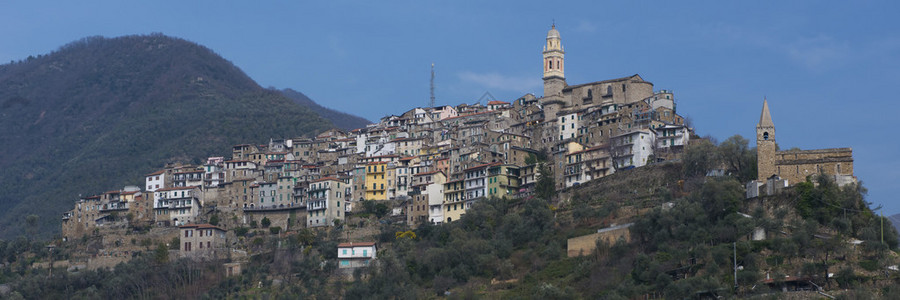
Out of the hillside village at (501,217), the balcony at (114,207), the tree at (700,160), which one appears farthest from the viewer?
the balcony at (114,207)

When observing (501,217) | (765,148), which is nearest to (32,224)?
(501,217)

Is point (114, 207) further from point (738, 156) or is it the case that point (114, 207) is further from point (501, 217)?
point (738, 156)

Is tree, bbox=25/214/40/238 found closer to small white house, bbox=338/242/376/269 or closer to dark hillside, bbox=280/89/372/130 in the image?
small white house, bbox=338/242/376/269

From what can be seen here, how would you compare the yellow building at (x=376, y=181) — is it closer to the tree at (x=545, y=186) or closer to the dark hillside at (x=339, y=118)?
the tree at (x=545, y=186)

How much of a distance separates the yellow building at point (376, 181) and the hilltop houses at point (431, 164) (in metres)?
0.06

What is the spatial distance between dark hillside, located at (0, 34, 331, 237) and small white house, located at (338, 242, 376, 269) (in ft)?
124

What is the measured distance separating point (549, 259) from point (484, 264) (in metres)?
3.47

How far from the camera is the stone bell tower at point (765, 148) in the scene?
191ft

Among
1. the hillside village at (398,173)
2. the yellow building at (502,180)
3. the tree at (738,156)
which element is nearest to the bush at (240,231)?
the hillside village at (398,173)

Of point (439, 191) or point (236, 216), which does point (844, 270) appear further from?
point (236, 216)

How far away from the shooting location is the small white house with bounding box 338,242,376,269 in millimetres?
71625

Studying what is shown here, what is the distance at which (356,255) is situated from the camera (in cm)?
7188

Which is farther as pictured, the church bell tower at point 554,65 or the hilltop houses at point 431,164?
the church bell tower at point 554,65

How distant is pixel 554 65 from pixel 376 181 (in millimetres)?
14966
